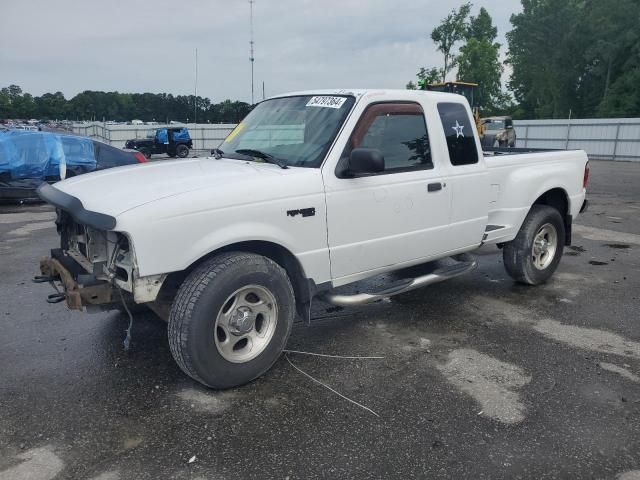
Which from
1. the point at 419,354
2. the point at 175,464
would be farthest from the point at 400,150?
the point at 175,464

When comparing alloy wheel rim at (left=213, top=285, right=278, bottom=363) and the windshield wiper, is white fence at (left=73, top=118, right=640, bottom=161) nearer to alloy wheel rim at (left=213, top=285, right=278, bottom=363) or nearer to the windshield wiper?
the windshield wiper

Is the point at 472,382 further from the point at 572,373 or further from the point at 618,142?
the point at 618,142

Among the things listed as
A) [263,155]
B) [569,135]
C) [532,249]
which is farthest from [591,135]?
[263,155]

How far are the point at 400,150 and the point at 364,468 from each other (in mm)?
2543

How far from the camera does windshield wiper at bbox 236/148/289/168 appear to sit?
12.6 feet

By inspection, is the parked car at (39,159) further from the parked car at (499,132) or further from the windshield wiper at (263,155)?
the parked car at (499,132)

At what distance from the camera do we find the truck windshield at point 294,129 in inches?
151

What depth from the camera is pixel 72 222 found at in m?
3.90

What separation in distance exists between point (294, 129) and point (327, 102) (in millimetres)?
343

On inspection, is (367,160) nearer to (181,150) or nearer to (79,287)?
(79,287)

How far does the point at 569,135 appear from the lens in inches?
1152

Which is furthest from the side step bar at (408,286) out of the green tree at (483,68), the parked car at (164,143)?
the green tree at (483,68)

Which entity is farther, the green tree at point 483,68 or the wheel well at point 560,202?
the green tree at point 483,68

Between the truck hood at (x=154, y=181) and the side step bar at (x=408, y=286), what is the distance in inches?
40.3
